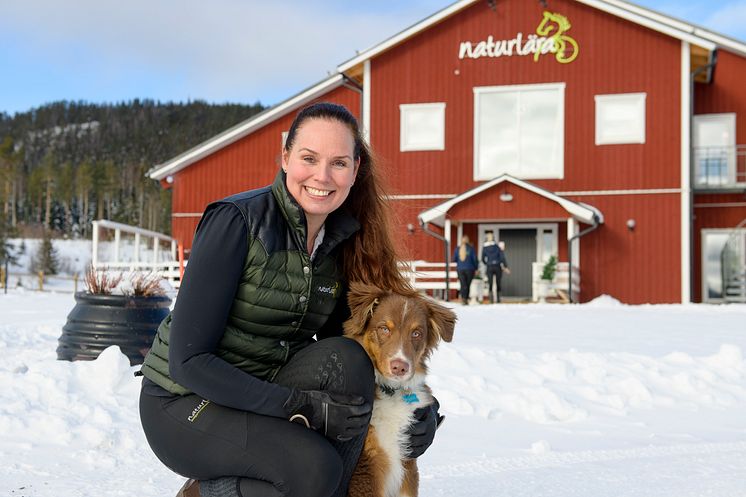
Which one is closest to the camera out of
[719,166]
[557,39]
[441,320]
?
[441,320]

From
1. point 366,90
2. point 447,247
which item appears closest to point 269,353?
point 447,247

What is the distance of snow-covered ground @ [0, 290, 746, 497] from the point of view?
368 centimetres

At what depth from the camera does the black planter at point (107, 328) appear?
606cm

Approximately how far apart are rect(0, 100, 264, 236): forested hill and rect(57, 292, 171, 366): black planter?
6021cm

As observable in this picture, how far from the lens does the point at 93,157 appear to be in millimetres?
110250

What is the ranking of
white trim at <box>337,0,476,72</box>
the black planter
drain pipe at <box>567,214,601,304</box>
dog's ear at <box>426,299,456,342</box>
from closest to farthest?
dog's ear at <box>426,299,456,342</box> → the black planter → drain pipe at <box>567,214,601,304</box> → white trim at <box>337,0,476,72</box>

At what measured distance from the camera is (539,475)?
3.89 meters

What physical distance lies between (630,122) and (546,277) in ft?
15.1

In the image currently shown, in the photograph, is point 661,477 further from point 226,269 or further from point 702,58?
point 702,58

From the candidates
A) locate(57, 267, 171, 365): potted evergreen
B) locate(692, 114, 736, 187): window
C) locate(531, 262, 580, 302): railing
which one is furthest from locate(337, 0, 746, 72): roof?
locate(57, 267, 171, 365): potted evergreen

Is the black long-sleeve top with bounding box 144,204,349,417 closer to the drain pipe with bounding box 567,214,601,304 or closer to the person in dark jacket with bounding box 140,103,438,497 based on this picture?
the person in dark jacket with bounding box 140,103,438,497

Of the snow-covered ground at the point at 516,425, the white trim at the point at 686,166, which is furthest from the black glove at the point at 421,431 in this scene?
the white trim at the point at 686,166

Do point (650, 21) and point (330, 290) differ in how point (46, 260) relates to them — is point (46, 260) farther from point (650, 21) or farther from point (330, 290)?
point (330, 290)

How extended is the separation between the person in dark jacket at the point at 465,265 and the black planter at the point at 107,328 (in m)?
11.2
